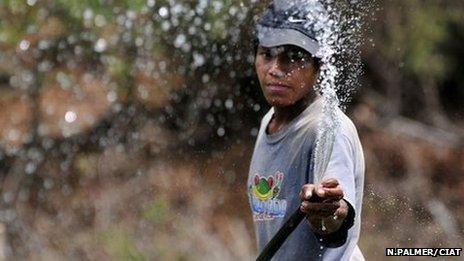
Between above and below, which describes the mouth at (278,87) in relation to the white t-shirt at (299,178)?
above

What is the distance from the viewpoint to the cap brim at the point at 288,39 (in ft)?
8.45

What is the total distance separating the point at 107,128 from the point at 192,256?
98cm

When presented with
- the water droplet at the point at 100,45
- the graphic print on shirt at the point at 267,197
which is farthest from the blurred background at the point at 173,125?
the graphic print on shirt at the point at 267,197

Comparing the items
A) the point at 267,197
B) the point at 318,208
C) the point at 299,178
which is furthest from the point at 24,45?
the point at 318,208

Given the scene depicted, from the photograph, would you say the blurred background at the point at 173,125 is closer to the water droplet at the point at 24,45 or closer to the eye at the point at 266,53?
the water droplet at the point at 24,45

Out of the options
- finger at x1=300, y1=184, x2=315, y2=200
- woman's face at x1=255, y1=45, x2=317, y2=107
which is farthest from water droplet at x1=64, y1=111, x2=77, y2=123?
finger at x1=300, y1=184, x2=315, y2=200

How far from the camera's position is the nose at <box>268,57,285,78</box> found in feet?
8.41

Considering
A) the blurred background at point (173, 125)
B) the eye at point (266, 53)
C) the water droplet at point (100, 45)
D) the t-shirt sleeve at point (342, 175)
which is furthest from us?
the water droplet at point (100, 45)

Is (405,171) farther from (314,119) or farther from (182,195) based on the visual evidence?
(314,119)

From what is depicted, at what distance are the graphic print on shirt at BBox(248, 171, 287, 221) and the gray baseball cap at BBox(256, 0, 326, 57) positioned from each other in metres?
0.33

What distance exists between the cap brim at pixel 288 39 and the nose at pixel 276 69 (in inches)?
1.7

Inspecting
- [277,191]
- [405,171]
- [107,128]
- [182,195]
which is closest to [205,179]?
[182,195]

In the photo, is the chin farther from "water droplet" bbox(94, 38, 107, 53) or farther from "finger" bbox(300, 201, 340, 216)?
"water droplet" bbox(94, 38, 107, 53)

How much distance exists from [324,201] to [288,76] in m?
0.56
